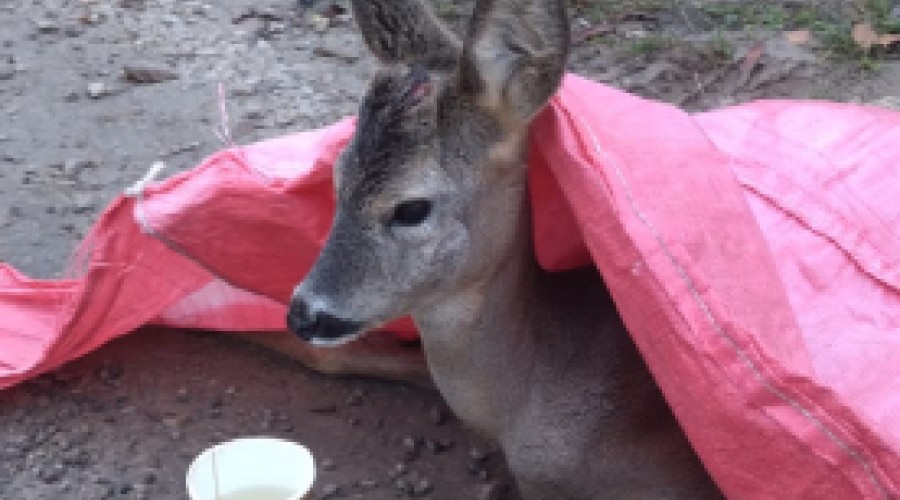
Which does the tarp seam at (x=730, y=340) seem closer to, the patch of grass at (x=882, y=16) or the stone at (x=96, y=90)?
the stone at (x=96, y=90)

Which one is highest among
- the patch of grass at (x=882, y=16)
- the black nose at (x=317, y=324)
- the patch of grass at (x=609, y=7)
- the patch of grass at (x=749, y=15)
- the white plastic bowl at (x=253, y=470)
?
the black nose at (x=317, y=324)

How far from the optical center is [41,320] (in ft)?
10.3

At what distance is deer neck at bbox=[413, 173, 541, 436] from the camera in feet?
7.64

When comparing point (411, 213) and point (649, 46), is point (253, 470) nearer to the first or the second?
point (411, 213)

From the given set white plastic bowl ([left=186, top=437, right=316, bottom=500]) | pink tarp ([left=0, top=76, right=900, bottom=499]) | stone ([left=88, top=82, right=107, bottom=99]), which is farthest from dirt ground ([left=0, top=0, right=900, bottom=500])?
white plastic bowl ([left=186, top=437, right=316, bottom=500])

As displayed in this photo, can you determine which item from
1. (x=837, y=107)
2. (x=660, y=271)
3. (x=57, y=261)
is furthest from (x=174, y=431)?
(x=837, y=107)

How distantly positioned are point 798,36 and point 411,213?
10.4ft

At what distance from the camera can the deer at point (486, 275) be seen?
2.12 meters

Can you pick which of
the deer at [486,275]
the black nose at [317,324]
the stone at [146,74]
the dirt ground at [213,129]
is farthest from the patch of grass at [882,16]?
the black nose at [317,324]

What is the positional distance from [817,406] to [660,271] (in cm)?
36

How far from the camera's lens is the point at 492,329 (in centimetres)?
237

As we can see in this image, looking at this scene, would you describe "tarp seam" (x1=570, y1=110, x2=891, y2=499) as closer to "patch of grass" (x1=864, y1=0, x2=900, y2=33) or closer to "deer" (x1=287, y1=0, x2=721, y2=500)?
"deer" (x1=287, y1=0, x2=721, y2=500)

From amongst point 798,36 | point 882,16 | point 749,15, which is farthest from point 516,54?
point 882,16

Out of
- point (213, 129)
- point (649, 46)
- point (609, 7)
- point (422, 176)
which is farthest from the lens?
point (609, 7)
